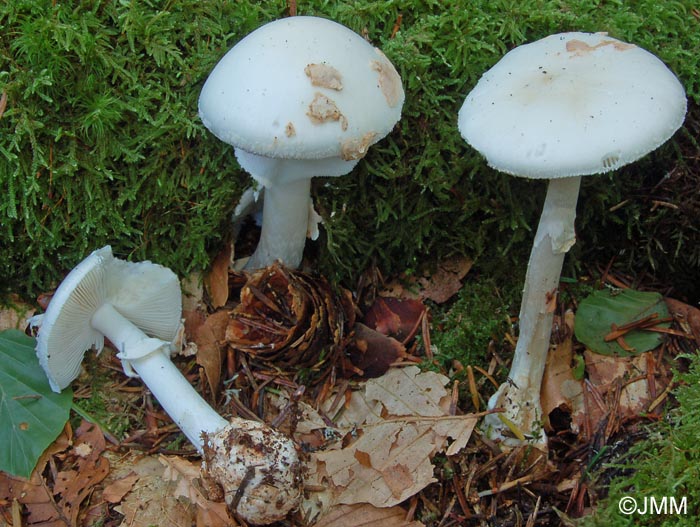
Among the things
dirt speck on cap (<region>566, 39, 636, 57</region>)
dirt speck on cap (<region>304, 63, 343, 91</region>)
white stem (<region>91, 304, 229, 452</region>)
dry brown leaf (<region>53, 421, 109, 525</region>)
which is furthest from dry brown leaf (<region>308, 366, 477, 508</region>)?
dirt speck on cap (<region>566, 39, 636, 57</region>)

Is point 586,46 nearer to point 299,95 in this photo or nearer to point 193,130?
point 299,95

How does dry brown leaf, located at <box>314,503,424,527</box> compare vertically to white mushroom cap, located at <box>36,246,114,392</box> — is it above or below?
below

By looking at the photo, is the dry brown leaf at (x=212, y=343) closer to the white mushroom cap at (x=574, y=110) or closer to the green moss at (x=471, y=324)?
the green moss at (x=471, y=324)

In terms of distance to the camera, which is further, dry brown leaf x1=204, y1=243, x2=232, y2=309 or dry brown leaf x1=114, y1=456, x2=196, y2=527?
dry brown leaf x1=204, y1=243, x2=232, y2=309

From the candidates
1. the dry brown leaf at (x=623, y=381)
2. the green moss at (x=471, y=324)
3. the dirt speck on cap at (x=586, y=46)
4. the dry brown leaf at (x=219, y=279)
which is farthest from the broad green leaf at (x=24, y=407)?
the dirt speck on cap at (x=586, y=46)

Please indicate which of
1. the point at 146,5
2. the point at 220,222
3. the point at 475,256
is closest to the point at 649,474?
the point at 475,256

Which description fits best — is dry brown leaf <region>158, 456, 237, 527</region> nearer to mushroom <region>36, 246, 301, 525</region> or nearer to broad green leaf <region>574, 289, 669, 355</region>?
mushroom <region>36, 246, 301, 525</region>

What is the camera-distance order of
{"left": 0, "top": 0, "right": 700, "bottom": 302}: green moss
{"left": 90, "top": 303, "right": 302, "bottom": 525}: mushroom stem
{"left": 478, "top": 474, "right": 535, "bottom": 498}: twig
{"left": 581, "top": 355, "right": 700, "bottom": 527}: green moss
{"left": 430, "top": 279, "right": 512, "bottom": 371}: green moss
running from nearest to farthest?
{"left": 581, "top": 355, "right": 700, "bottom": 527}: green moss → {"left": 90, "top": 303, "right": 302, "bottom": 525}: mushroom stem → {"left": 478, "top": 474, "right": 535, "bottom": 498}: twig → {"left": 0, "top": 0, "right": 700, "bottom": 302}: green moss → {"left": 430, "top": 279, "right": 512, "bottom": 371}: green moss
